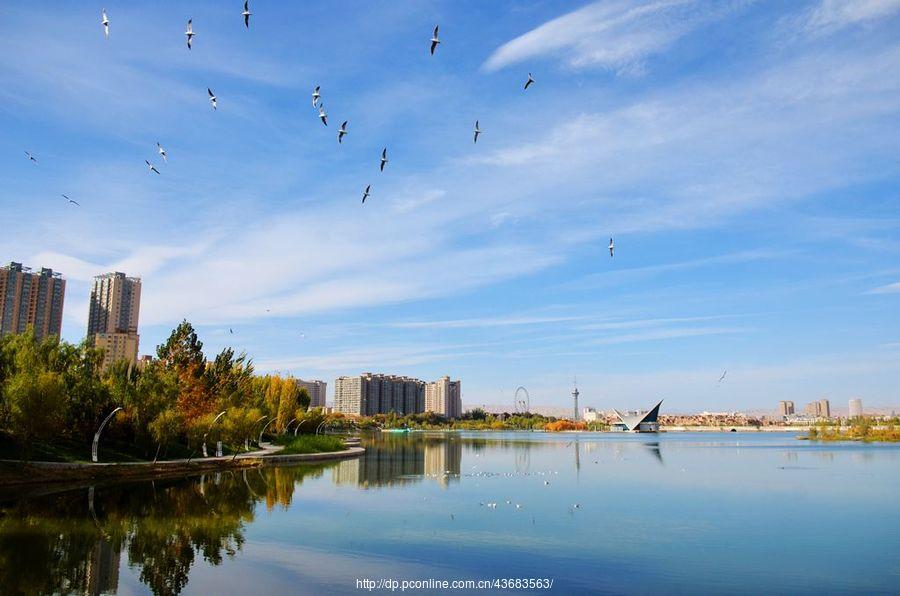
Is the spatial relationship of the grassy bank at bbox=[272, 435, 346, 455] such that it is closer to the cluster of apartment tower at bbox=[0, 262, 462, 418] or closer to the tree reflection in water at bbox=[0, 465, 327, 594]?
the tree reflection in water at bbox=[0, 465, 327, 594]

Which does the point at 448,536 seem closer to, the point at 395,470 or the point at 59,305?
the point at 395,470

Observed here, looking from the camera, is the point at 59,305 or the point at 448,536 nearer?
the point at 448,536

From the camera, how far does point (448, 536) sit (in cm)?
2805

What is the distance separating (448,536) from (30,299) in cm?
14792

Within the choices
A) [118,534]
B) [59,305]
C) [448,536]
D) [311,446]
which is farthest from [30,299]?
[448,536]

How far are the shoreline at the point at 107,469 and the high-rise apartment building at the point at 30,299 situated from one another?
312 feet

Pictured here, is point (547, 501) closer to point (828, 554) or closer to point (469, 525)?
point (469, 525)

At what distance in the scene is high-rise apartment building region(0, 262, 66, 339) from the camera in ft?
449

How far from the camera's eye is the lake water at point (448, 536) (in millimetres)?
20672

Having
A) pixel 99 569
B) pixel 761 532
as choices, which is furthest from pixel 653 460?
pixel 99 569

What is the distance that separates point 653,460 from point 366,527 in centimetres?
5994

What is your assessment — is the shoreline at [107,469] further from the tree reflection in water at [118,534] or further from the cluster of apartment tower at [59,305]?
the cluster of apartment tower at [59,305]

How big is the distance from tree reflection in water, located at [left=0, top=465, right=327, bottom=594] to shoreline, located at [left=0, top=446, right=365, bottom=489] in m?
3.81

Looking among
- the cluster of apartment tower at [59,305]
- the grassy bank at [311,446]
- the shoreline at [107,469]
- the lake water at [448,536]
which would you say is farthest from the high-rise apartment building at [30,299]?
the lake water at [448,536]
